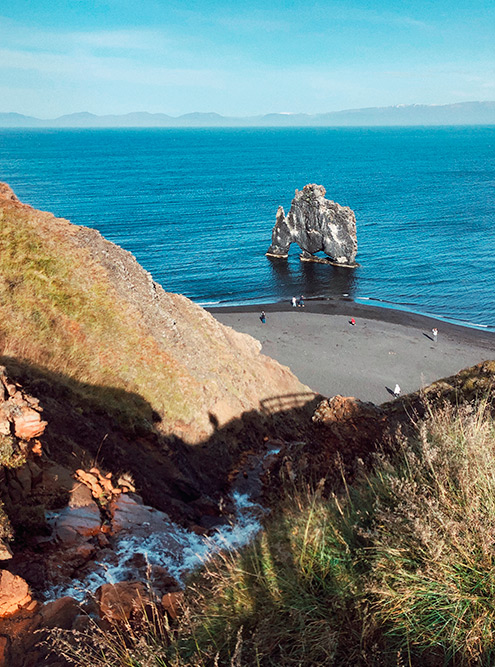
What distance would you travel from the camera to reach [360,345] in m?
43.8

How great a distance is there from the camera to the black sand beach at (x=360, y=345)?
122 ft

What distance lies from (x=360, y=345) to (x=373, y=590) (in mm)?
40717

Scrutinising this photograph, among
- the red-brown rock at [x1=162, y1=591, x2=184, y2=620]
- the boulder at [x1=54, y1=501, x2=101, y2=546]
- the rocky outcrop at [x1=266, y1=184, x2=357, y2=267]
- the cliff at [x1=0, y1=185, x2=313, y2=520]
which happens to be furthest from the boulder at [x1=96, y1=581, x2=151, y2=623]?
the rocky outcrop at [x1=266, y1=184, x2=357, y2=267]

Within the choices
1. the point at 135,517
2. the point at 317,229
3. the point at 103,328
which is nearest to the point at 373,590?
the point at 135,517

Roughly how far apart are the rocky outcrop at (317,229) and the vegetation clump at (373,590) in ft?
219

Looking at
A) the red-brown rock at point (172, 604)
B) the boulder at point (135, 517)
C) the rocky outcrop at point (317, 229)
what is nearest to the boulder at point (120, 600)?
the red-brown rock at point (172, 604)

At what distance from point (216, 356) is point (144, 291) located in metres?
3.29

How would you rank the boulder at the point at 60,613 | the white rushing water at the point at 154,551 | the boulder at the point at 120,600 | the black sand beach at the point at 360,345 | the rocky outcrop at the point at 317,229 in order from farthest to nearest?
the rocky outcrop at the point at 317,229
the black sand beach at the point at 360,345
the white rushing water at the point at 154,551
the boulder at the point at 120,600
the boulder at the point at 60,613

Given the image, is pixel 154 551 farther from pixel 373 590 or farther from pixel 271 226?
pixel 271 226

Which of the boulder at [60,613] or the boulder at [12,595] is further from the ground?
the boulder at [12,595]

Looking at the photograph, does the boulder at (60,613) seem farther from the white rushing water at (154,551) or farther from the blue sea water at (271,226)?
the blue sea water at (271,226)

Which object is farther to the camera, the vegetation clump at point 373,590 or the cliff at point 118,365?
the cliff at point 118,365

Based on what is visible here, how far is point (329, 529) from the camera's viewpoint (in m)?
5.09

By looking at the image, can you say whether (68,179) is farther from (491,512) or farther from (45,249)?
(491,512)
